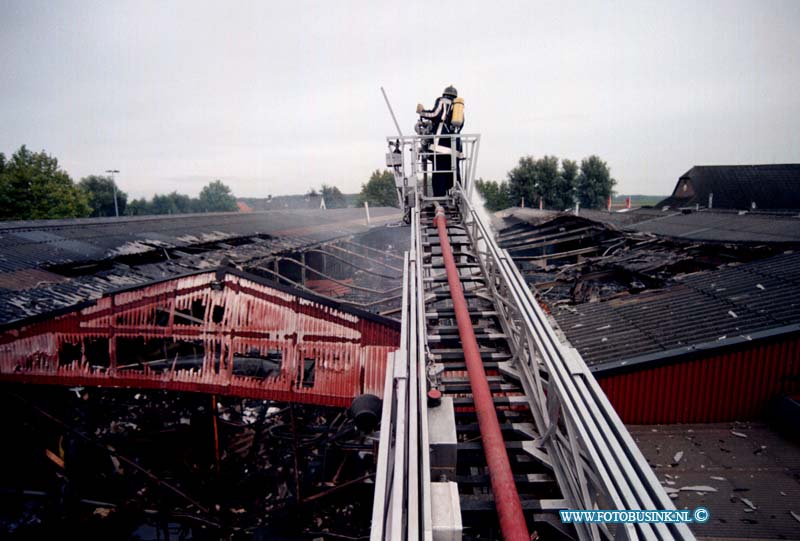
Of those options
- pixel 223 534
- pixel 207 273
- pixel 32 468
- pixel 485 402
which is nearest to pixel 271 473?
pixel 223 534

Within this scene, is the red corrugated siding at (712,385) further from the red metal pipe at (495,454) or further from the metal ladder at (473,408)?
the red metal pipe at (495,454)

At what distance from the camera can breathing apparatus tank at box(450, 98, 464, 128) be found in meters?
9.12

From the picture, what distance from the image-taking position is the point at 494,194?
71.0 m

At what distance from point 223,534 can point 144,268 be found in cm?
819

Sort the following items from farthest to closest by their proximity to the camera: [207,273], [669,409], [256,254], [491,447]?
[256,254], [207,273], [669,409], [491,447]

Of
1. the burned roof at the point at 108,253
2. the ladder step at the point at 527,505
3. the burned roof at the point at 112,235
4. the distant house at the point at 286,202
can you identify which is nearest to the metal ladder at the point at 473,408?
the ladder step at the point at 527,505

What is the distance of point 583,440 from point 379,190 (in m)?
81.0

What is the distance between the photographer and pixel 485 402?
347cm

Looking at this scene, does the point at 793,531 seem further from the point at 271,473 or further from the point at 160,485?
the point at 160,485

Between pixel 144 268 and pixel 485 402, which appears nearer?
pixel 485 402

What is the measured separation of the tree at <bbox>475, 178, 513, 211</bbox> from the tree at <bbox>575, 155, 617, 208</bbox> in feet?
36.3

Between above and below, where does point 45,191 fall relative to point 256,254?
above

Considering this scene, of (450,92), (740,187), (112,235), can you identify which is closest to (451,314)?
(450,92)

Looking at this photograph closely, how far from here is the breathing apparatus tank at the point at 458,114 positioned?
912 centimetres
